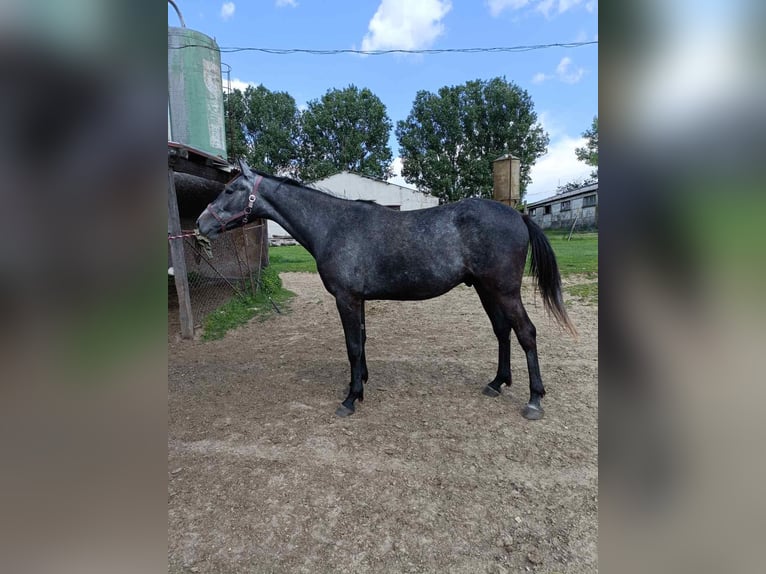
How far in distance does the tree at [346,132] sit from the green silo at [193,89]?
33008 mm

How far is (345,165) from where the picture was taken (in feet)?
132

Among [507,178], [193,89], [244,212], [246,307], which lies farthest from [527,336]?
[193,89]

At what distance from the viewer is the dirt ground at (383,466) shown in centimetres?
172

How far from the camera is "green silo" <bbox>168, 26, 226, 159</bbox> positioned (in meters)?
7.42

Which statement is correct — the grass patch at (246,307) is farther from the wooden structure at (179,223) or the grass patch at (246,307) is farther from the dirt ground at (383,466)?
the dirt ground at (383,466)

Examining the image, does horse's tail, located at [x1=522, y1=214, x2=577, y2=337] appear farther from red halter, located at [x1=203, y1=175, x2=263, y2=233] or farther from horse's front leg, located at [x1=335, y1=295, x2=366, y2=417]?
red halter, located at [x1=203, y1=175, x2=263, y2=233]

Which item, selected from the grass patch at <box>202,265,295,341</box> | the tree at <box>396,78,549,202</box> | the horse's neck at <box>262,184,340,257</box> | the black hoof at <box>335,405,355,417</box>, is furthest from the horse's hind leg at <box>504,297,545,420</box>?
the tree at <box>396,78,549,202</box>

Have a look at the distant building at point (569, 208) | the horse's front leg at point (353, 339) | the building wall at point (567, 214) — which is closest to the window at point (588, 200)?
the distant building at point (569, 208)

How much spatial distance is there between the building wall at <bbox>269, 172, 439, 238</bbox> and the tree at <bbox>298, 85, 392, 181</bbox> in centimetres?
1422

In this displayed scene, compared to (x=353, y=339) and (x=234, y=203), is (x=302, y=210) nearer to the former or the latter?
(x=234, y=203)

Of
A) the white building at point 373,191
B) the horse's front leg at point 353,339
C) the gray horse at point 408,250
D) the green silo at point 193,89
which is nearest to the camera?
the gray horse at point 408,250

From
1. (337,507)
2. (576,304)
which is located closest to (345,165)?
(576,304)
